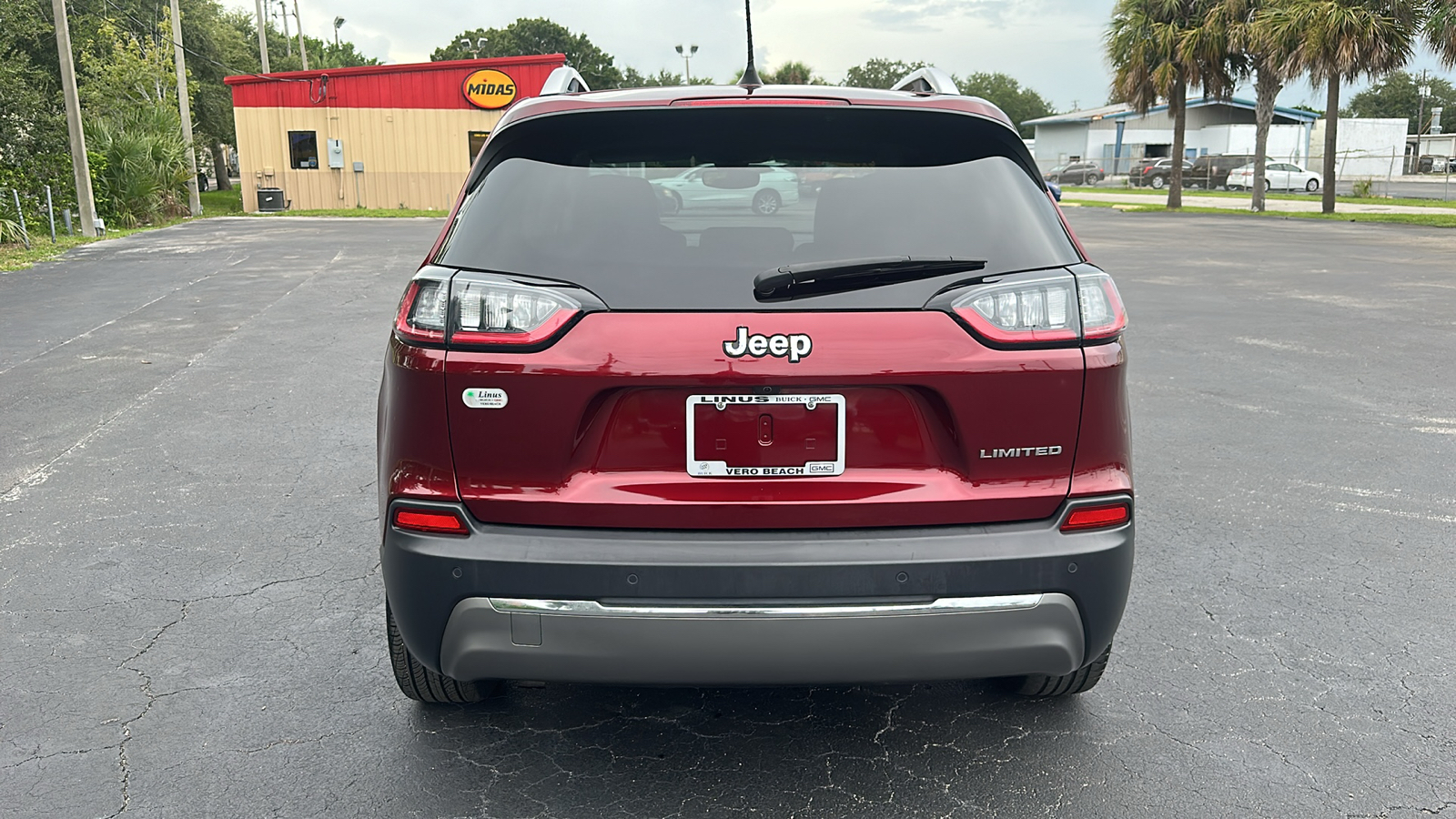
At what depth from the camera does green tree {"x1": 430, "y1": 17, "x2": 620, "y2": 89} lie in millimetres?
105875

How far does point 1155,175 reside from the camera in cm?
5312

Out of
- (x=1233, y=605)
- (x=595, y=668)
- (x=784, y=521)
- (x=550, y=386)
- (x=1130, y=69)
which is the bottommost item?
(x=1233, y=605)

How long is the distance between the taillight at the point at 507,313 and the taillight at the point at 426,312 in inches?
1.3

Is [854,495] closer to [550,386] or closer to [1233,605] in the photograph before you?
[550,386]

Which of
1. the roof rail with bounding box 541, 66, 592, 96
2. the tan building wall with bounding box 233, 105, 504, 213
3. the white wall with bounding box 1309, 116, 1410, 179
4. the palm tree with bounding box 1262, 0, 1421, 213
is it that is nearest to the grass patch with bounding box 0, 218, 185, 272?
the tan building wall with bounding box 233, 105, 504, 213

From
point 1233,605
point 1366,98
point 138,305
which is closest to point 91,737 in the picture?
point 1233,605

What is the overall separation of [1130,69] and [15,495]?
1439 inches

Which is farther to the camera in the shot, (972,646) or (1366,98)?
(1366,98)

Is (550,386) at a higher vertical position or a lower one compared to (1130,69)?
→ lower

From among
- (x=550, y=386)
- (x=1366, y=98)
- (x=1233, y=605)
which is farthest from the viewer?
(x=1366, y=98)

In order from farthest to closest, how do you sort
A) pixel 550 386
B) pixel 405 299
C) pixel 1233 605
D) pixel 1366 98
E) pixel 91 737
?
pixel 1366 98, pixel 1233 605, pixel 91 737, pixel 405 299, pixel 550 386

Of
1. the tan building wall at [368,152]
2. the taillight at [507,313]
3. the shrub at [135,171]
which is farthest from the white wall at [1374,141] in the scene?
the taillight at [507,313]

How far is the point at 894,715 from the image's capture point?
325 centimetres

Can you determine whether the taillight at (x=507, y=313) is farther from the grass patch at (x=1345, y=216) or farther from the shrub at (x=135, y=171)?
the shrub at (x=135, y=171)
